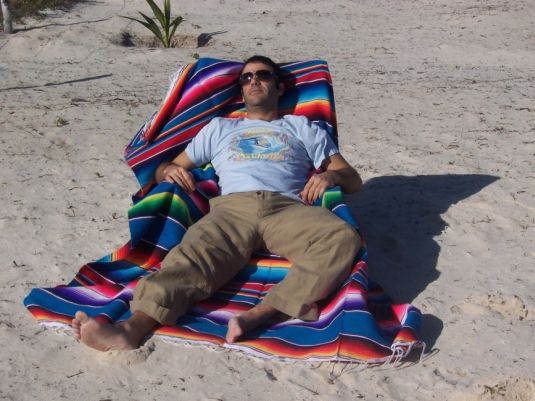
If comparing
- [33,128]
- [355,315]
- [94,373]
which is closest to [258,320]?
[355,315]

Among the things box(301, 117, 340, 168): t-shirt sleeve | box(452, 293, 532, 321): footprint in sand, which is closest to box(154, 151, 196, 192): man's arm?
box(301, 117, 340, 168): t-shirt sleeve

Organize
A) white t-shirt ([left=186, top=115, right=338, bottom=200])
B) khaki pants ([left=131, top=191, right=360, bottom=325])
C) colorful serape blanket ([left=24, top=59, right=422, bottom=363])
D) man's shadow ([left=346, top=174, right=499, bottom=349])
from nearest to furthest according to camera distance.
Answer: colorful serape blanket ([left=24, top=59, right=422, bottom=363])
khaki pants ([left=131, top=191, right=360, bottom=325])
man's shadow ([left=346, top=174, right=499, bottom=349])
white t-shirt ([left=186, top=115, right=338, bottom=200])

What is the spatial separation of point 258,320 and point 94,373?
77cm

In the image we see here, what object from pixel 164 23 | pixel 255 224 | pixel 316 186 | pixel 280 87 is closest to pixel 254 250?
pixel 255 224

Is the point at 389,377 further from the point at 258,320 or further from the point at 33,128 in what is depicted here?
the point at 33,128

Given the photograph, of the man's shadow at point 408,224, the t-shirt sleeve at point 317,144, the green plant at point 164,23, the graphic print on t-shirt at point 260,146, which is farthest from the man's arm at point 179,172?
the green plant at point 164,23

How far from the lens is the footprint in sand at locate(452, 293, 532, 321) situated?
3.81 metres

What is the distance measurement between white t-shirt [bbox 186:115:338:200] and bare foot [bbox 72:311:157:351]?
→ 1110mm

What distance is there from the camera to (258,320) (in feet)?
11.8

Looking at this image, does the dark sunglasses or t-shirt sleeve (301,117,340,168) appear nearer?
t-shirt sleeve (301,117,340,168)

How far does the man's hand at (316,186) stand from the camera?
13.9ft

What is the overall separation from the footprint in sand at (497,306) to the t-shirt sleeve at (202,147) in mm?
1700

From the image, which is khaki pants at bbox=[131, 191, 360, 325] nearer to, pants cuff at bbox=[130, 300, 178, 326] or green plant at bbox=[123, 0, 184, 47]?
pants cuff at bbox=[130, 300, 178, 326]

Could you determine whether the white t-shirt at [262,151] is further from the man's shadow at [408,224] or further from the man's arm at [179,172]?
the man's shadow at [408,224]
